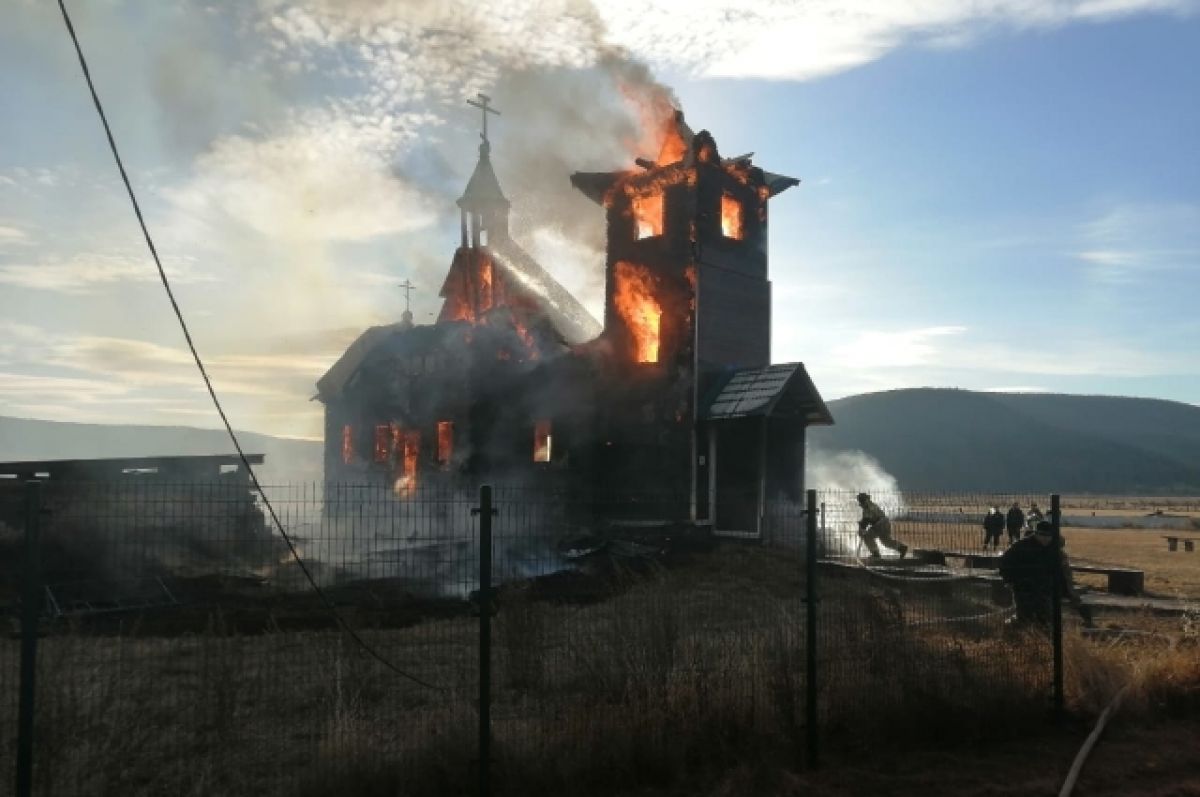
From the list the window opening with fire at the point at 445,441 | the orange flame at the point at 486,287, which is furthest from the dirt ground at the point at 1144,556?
the orange flame at the point at 486,287

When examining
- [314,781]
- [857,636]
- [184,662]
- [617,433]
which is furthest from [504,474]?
[314,781]

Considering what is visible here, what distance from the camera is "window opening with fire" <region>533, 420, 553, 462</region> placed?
99.4 feet

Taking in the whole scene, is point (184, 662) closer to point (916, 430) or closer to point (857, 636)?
point (857, 636)

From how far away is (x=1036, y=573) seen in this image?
37.3 feet

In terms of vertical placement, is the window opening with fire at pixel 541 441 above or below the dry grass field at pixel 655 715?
above

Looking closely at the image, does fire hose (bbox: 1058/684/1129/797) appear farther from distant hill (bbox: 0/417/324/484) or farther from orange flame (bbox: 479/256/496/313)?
distant hill (bbox: 0/417/324/484)

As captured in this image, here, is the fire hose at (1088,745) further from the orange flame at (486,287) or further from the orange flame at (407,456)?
the orange flame at (486,287)

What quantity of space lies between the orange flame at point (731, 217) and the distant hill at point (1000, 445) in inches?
5008

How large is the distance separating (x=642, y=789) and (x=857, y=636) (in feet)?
10.5

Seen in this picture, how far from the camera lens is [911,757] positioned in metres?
8.09

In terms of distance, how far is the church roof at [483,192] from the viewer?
139 feet

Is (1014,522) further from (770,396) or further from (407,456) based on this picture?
(407,456)

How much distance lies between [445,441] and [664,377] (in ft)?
37.5

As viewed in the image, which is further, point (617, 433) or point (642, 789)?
point (617, 433)
